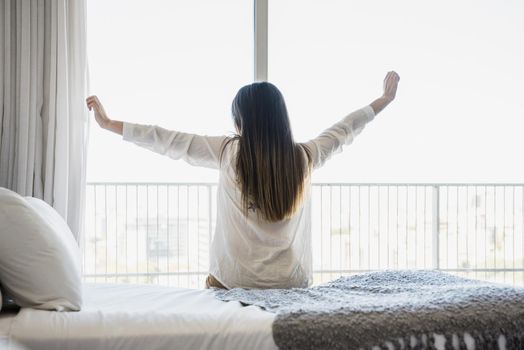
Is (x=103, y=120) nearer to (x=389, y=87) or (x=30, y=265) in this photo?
(x=30, y=265)

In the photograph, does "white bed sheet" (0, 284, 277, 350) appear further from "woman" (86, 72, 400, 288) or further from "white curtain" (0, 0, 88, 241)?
"white curtain" (0, 0, 88, 241)

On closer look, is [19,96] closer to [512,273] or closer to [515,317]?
[515,317]

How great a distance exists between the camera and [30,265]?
145 centimetres

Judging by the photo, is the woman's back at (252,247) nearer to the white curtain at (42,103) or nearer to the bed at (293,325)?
the bed at (293,325)

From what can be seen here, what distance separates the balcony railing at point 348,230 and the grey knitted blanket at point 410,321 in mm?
2328

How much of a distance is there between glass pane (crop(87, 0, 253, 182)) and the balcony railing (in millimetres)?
471

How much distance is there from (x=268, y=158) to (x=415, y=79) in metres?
2.33

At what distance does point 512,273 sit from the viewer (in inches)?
157

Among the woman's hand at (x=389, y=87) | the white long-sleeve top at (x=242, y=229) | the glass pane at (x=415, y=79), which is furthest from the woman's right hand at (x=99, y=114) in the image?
the glass pane at (x=415, y=79)

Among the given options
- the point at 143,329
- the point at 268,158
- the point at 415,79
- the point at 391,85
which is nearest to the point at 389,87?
the point at 391,85

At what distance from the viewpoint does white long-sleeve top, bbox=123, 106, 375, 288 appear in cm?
188

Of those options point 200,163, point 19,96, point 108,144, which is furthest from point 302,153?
point 108,144

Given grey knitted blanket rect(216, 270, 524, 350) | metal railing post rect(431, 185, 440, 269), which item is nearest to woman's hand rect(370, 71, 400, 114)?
grey knitted blanket rect(216, 270, 524, 350)

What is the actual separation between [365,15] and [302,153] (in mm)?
2147
